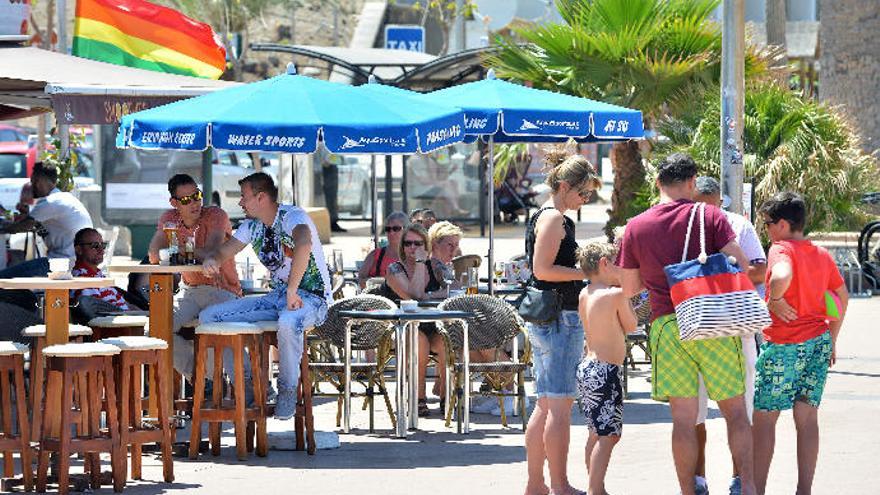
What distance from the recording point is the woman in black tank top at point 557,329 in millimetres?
8812

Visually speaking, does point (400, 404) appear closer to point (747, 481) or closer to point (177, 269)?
point (177, 269)

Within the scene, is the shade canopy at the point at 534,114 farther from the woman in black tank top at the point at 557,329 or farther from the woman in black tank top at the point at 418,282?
the woman in black tank top at the point at 557,329

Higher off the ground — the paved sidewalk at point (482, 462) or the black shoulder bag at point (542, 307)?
the black shoulder bag at point (542, 307)

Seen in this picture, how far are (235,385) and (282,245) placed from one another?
0.97m

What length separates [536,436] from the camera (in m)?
8.84

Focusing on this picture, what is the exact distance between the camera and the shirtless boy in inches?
330

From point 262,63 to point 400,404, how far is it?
54.0 m

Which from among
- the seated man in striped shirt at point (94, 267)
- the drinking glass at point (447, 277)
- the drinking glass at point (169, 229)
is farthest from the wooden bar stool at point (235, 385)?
the drinking glass at point (447, 277)

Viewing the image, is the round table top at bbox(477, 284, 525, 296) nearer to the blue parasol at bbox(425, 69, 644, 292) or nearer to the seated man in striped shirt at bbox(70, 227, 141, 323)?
the blue parasol at bbox(425, 69, 644, 292)

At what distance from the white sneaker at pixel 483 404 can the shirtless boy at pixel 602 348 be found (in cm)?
384

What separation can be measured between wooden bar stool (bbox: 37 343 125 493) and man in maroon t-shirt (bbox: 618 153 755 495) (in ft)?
9.26

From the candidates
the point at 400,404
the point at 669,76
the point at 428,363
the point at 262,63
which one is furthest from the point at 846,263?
the point at 262,63

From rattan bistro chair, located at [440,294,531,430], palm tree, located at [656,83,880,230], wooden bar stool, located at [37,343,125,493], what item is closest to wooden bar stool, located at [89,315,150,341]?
wooden bar stool, located at [37,343,125,493]

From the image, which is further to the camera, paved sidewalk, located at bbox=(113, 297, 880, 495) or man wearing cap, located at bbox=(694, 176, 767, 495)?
paved sidewalk, located at bbox=(113, 297, 880, 495)
